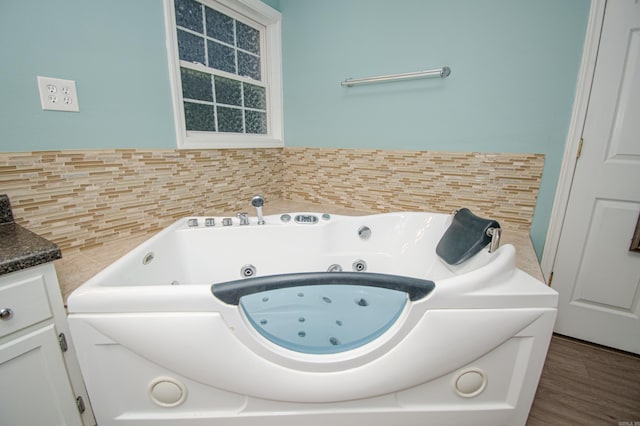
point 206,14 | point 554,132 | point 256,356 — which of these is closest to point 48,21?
point 206,14

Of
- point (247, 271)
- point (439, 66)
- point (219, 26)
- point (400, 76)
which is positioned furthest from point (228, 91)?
point (439, 66)

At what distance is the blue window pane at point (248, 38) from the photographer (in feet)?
6.49

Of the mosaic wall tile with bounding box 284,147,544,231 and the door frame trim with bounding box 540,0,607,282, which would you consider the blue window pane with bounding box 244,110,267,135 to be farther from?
the door frame trim with bounding box 540,0,607,282

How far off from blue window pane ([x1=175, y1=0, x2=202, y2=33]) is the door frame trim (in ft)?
7.16

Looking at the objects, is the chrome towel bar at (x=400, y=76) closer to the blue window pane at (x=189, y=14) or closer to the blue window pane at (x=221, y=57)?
the blue window pane at (x=221, y=57)

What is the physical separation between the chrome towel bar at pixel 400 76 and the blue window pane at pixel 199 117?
39.1 inches

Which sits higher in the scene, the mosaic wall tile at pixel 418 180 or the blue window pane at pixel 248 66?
the blue window pane at pixel 248 66

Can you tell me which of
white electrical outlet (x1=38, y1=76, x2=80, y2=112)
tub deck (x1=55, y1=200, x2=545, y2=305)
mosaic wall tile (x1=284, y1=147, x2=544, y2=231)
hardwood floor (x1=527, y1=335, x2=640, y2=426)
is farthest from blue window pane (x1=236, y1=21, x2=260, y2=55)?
hardwood floor (x1=527, y1=335, x2=640, y2=426)

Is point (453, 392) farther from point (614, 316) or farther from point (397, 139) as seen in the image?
point (397, 139)

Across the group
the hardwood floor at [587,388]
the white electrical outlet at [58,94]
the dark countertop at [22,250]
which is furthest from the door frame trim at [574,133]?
the white electrical outlet at [58,94]

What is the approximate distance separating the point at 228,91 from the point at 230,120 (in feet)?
0.68

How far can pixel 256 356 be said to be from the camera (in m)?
0.85

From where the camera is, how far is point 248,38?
2070mm

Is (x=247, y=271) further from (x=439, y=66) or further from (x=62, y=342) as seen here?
(x=439, y=66)
